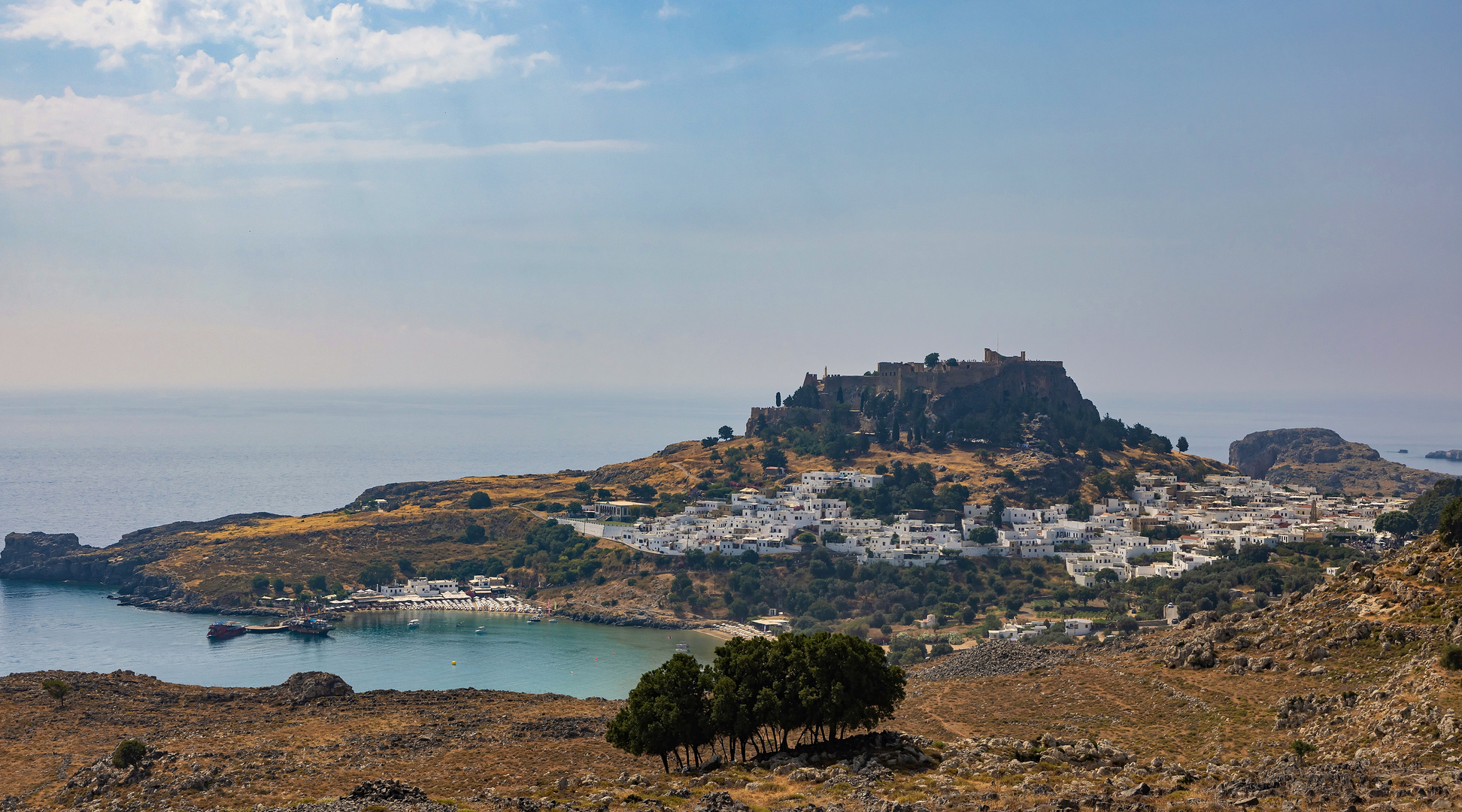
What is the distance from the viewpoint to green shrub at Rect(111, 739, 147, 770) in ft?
77.3

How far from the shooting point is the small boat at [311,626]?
6700 centimetres

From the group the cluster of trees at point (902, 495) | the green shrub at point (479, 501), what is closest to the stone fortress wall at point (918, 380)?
the cluster of trees at point (902, 495)

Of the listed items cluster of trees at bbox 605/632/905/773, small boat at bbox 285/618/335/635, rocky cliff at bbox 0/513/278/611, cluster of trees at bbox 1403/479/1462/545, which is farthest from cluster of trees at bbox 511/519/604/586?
cluster of trees at bbox 605/632/905/773

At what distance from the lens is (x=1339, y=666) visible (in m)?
26.6

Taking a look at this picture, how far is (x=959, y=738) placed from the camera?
2589cm

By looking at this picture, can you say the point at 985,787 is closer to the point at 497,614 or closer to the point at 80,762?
the point at 80,762

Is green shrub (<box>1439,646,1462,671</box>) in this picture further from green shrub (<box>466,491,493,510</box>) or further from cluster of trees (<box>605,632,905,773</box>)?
green shrub (<box>466,491,493,510</box>)

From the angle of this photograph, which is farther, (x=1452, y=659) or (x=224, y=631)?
(x=224, y=631)

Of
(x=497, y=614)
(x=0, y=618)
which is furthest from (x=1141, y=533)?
(x=0, y=618)

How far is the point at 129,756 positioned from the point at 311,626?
46.2 m

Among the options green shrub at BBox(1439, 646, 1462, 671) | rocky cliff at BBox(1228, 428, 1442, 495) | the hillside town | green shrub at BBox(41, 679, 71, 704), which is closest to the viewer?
green shrub at BBox(1439, 646, 1462, 671)

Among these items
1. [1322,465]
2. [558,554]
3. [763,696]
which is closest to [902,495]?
[558,554]

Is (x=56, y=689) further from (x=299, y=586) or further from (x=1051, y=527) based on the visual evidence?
(x=1051, y=527)

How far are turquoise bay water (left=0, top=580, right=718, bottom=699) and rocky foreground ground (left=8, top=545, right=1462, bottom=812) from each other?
1946 cm
